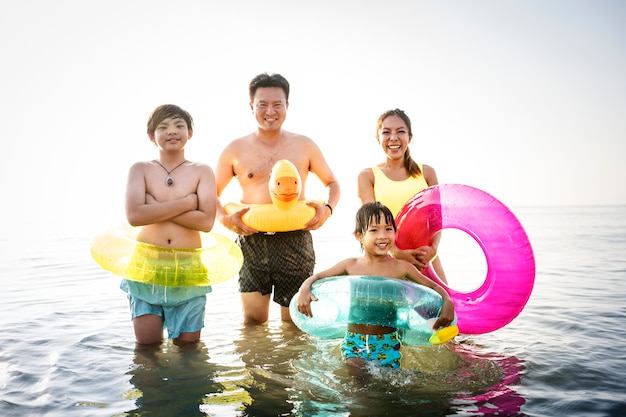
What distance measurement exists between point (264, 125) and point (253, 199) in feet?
2.21

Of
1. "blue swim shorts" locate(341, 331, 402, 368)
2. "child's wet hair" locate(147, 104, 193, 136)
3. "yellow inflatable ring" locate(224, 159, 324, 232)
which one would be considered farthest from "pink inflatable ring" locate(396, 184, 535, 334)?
"child's wet hair" locate(147, 104, 193, 136)

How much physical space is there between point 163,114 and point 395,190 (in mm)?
2115

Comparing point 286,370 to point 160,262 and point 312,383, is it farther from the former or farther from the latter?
point 160,262

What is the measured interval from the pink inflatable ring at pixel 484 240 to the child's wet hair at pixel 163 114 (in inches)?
75.5

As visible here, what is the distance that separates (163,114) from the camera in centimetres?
388

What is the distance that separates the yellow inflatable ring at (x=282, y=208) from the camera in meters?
4.20

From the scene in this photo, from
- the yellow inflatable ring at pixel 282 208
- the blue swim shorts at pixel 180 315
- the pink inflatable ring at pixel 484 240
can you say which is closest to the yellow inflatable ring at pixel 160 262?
the blue swim shorts at pixel 180 315

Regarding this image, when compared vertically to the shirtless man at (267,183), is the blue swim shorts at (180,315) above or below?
below

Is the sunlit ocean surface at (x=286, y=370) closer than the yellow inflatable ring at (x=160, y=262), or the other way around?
the sunlit ocean surface at (x=286, y=370)

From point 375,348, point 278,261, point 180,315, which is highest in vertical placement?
point 278,261

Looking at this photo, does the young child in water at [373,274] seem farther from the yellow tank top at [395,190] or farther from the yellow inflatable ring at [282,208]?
the yellow tank top at [395,190]

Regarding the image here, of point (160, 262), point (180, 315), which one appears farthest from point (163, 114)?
point (180, 315)

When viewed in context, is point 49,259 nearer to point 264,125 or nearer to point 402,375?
point 264,125

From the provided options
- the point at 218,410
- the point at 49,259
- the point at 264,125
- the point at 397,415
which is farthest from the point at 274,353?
the point at 49,259
